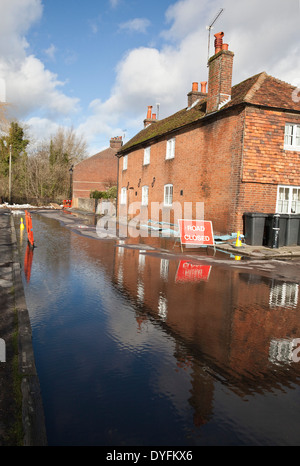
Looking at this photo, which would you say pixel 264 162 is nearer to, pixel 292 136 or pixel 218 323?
pixel 292 136

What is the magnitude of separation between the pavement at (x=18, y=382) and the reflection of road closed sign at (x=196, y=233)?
7053 mm

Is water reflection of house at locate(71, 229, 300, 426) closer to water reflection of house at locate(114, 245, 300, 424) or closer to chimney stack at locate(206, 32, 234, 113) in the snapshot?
water reflection of house at locate(114, 245, 300, 424)

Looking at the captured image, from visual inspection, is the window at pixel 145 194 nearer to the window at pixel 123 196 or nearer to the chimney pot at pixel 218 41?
the window at pixel 123 196

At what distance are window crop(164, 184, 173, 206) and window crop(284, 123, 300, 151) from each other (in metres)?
7.35

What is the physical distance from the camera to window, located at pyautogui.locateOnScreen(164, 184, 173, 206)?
20203mm

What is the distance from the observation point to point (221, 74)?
15492mm

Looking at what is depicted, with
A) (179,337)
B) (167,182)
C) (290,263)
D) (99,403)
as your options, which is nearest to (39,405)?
(99,403)

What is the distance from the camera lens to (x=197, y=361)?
3.90 metres

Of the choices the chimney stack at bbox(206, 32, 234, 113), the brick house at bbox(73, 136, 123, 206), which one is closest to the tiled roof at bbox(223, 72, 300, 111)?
the chimney stack at bbox(206, 32, 234, 113)

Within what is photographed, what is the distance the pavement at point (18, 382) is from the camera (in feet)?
8.49

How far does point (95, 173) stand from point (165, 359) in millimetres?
45255
